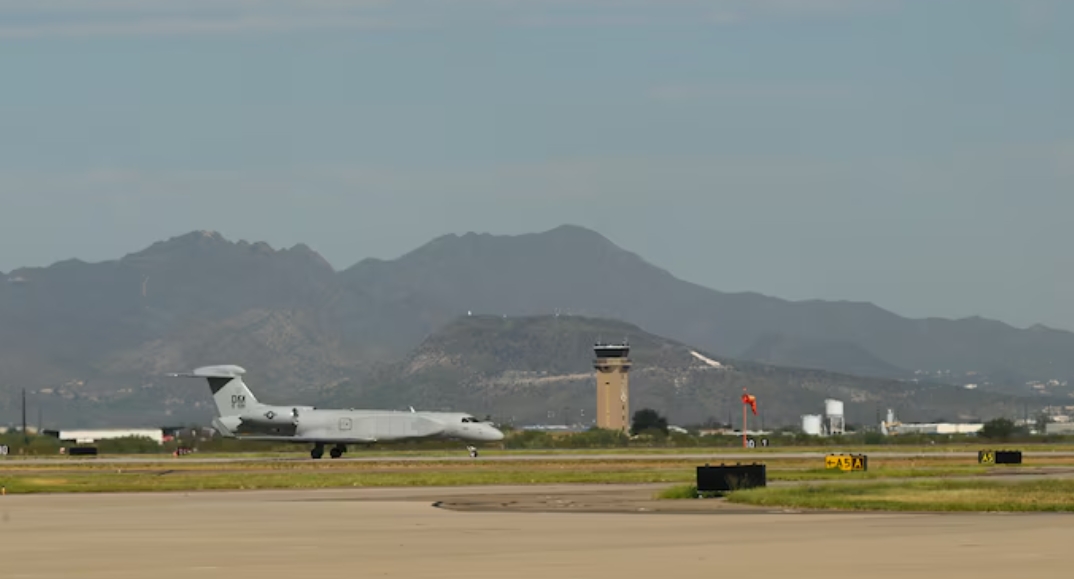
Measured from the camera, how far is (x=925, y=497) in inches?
2078

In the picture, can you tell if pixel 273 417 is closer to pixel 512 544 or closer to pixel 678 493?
pixel 678 493

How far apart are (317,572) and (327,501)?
2915 centimetres

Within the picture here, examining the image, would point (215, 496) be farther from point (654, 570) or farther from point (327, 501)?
point (654, 570)

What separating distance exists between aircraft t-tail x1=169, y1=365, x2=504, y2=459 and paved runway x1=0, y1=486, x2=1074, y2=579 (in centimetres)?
7741

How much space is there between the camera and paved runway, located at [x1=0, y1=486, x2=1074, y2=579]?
31203 mm

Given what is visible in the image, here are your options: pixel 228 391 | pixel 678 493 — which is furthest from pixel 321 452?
pixel 678 493

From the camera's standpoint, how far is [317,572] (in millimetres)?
31344

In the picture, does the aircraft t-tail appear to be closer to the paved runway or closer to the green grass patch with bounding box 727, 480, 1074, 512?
the green grass patch with bounding box 727, 480, 1074, 512

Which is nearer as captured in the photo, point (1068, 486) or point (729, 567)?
point (729, 567)

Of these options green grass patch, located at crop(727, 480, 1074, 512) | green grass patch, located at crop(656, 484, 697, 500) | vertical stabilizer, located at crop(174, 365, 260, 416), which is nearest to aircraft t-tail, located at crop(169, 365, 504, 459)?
vertical stabilizer, located at crop(174, 365, 260, 416)

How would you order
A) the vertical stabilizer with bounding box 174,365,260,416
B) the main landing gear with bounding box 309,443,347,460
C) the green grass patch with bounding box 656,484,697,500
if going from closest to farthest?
the green grass patch with bounding box 656,484,697,500
the main landing gear with bounding box 309,443,347,460
the vertical stabilizer with bounding box 174,365,260,416

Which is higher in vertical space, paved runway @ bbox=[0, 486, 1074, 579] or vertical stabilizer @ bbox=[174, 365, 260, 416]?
vertical stabilizer @ bbox=[174, 365, 260, 416]

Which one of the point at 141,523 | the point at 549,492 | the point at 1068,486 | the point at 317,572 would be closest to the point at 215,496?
the point at 549,492

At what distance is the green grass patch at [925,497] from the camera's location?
160 feet
